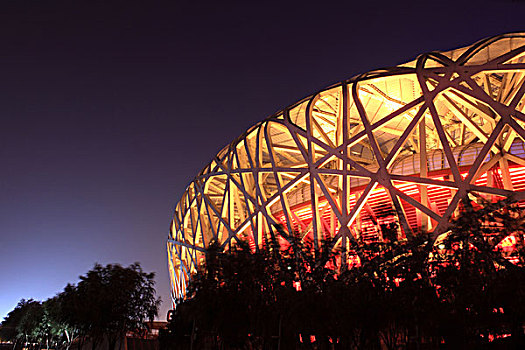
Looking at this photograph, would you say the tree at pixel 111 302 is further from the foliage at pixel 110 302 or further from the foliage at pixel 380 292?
the foliage at pixel 380 292

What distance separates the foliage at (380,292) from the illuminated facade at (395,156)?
1.52m

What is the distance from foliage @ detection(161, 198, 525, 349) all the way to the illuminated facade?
152cm

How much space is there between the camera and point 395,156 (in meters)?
20.5

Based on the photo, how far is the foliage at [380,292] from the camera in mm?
10680

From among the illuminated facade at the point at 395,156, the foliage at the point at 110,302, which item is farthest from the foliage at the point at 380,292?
the foliage at the point at 110,302

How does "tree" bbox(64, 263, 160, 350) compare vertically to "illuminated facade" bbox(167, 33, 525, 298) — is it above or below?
below

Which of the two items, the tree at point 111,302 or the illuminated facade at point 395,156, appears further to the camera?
the tree at point 111,302

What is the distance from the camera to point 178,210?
4306 centimetres

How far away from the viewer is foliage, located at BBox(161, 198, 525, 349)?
1068 centimetres

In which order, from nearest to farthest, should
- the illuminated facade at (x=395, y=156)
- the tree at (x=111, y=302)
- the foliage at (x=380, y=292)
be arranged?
the foliage at (x=380, y=292) < the illuminated facade at (x=395, y=156) < the tree at (x=111, y=302)

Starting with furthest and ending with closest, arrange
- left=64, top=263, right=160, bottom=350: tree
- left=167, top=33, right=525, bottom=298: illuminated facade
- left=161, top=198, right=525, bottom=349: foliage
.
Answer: left=64, top=263, right=160, bottom=350: tree → left=167, top=33, right=525, bottom=298: illuminated facade → left=161, top=198, right=525, bottom=349: foliage

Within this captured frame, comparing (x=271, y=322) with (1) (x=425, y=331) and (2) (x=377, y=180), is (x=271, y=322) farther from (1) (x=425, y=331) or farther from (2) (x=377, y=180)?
(2) (x=377, y=180)

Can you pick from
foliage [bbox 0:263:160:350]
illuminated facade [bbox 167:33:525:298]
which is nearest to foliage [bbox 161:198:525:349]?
illuminated facade [bbox 167:33:525:298]

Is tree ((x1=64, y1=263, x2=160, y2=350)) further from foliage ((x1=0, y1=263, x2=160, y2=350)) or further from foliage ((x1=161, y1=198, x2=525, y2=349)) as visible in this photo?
foliage ((x1=161, y1=198, x2=525, y2=349))
